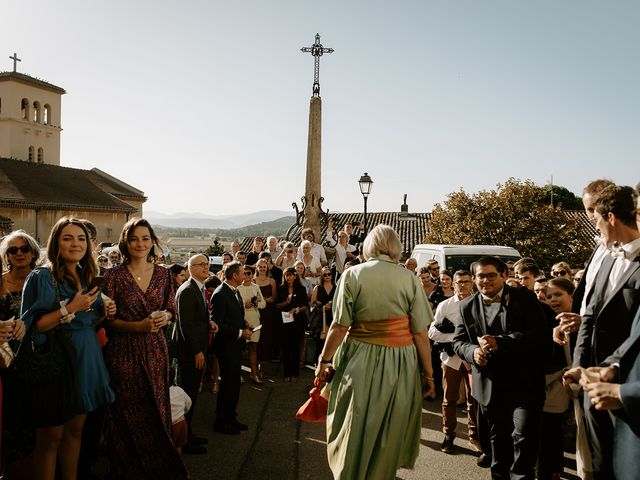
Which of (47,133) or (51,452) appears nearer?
(51,452)

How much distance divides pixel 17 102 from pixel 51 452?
6827 cm

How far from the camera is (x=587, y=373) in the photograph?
2.80 metres

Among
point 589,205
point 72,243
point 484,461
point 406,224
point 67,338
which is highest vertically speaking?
point 406,224

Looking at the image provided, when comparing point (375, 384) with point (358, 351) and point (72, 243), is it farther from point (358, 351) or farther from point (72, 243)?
point (72, 243)

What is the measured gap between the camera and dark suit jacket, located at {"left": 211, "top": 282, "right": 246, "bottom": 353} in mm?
6219

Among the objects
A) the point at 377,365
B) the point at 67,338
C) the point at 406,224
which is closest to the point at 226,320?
the point at 67,338

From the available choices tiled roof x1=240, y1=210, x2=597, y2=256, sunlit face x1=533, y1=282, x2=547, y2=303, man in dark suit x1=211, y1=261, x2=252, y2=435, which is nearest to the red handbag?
man in dark suit x1=211, y1=261, x2=252, y2=435

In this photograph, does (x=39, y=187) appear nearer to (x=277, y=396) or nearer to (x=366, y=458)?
(x=277, y=396)

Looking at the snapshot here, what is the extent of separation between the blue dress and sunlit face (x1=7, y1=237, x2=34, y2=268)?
2.08 ft

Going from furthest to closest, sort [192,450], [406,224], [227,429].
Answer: [406,224] < [227,429] < [192,450]

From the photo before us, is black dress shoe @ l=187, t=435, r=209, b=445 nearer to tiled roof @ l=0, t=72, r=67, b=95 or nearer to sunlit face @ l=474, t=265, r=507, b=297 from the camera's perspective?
sunlit face @ l=474, t=265, r=507, b=297

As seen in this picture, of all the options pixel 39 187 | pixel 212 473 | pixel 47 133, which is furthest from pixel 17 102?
pixel 212 473

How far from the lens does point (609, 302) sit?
3.17 meters

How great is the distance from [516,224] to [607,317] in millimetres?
26143
